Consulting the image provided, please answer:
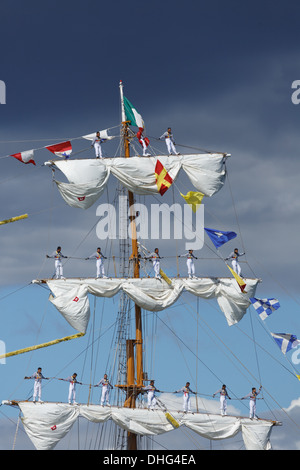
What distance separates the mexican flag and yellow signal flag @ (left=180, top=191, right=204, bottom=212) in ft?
17.4

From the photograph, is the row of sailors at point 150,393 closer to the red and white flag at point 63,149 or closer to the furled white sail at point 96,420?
the furled white sail at point 96,420

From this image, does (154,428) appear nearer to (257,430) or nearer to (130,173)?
(257,430)

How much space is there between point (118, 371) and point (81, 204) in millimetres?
8754

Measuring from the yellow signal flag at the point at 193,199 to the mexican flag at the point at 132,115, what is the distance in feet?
17.4

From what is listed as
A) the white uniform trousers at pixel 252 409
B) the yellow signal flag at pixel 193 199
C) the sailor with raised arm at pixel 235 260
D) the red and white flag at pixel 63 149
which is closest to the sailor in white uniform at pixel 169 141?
the yellow signal flag at pixel 193 199

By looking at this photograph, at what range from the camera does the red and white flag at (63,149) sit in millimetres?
66812

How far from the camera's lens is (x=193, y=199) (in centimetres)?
6519

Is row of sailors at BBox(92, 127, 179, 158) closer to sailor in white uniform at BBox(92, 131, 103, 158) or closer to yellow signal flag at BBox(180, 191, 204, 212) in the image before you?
sailor in white uniform at BBox(92, 131, 103, 158)

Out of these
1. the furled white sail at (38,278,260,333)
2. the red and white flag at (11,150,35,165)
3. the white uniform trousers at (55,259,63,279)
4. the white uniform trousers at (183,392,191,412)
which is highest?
the red and white flag at (11,150,35,165)

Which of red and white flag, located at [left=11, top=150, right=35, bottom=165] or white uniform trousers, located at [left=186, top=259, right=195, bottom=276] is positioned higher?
red and white flag, located at [left=11, top=150, right=35, bottom=165]

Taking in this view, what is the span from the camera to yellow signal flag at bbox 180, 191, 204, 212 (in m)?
65.1

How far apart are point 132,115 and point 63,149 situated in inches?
166

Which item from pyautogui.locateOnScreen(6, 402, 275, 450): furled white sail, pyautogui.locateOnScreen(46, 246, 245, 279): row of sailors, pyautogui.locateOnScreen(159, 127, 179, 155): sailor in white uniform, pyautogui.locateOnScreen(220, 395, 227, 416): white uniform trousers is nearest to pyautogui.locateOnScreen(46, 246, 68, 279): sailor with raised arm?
pyautogui.locateOnScreen(46, 246, 245, 279): row of sailors

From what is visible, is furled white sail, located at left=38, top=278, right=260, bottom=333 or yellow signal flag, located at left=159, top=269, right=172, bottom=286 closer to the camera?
yellow signal flag, located at left=159, top=269, right=172, bottom=286
